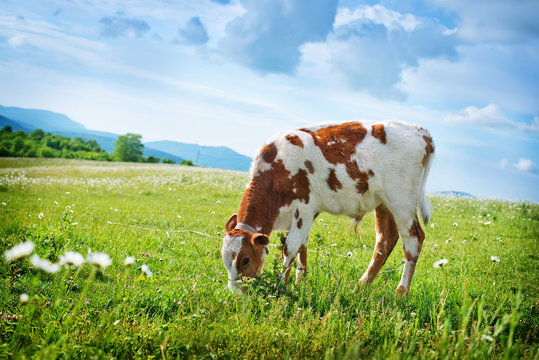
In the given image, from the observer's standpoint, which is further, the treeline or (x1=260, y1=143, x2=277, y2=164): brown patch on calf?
the treeline

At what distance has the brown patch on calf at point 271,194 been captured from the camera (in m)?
5.41

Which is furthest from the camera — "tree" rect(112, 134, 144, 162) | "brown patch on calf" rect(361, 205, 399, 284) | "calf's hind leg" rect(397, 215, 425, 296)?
"tree" rect(112, 134, 144, 162)

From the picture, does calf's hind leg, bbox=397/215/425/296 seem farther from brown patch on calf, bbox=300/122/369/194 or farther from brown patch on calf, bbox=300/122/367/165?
brown patch on calf, bbox=300/122/367/165

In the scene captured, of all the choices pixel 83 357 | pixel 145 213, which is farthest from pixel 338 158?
pixel 145 213

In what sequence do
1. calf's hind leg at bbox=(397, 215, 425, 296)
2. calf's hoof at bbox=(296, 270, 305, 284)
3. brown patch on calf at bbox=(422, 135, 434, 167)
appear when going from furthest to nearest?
brown patch on calf at bbox=(422, 135, 434, 167) → calf's hind leg at bbox=(397, 215, 425, 296) → calf's hoof at bbox=(296, 270, 305, 284)

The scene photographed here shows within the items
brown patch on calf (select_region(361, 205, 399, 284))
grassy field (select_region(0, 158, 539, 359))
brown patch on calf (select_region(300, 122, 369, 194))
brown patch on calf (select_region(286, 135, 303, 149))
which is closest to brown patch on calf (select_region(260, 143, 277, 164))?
brown patch on calf (select_region(286, 135, 303, 149))

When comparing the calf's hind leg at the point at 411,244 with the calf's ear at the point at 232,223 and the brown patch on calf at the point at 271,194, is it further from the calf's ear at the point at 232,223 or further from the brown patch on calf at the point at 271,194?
the calf's ear at the point at 232,223

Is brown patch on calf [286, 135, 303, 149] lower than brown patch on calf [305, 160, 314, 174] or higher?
higher

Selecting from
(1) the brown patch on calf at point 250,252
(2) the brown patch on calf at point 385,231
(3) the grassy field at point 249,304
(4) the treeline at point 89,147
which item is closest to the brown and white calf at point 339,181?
(2) the brown patch on calf at point 385,231

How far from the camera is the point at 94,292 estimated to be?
436 cm

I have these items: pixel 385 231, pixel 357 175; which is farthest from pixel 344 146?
pixel 385 231

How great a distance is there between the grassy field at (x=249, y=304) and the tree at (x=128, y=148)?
412 feet

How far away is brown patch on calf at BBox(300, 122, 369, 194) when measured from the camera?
5711 millimetres

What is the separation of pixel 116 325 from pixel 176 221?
765cm
